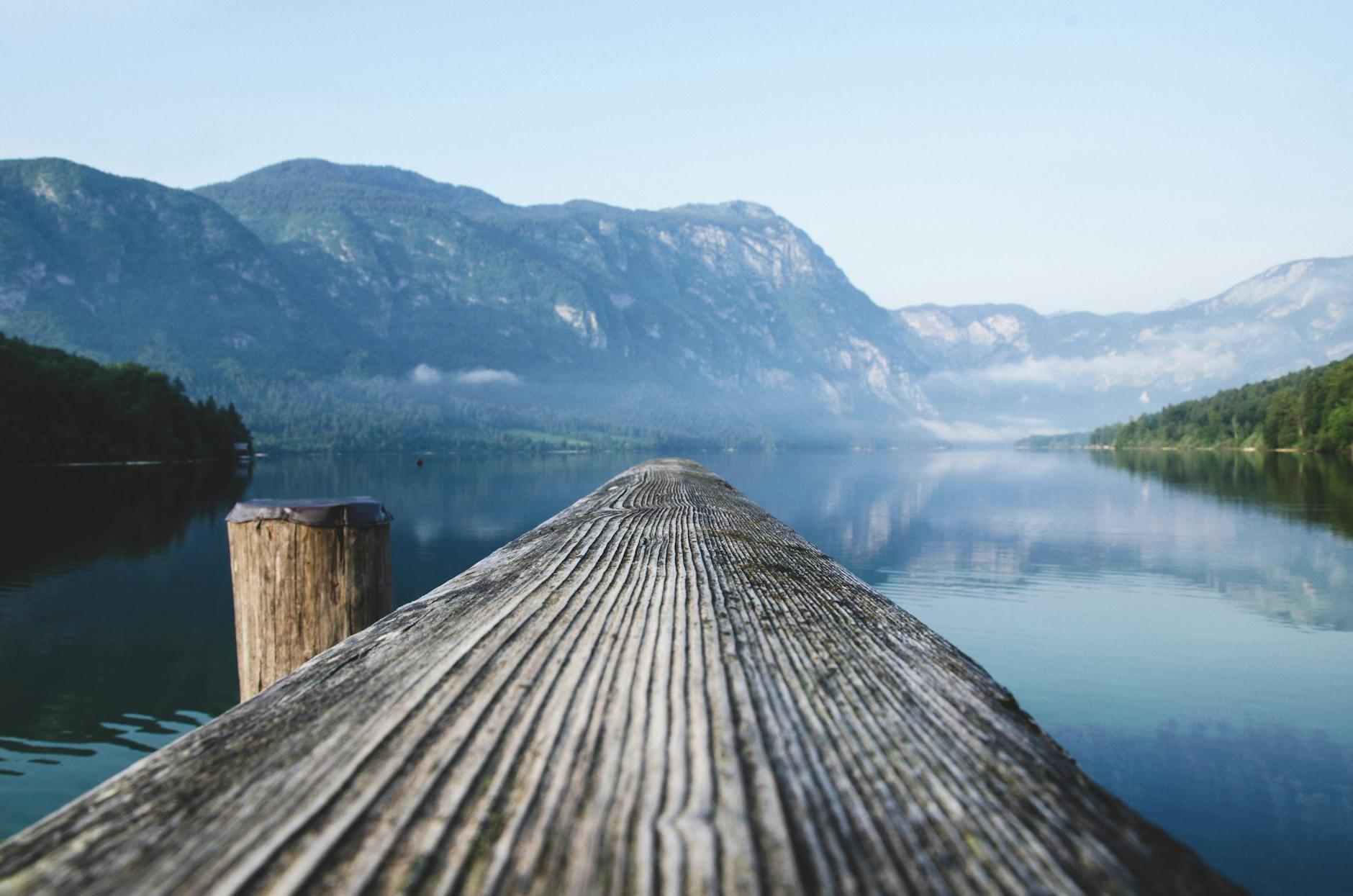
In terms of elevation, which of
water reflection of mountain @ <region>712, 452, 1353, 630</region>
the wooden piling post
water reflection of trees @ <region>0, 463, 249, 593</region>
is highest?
the wooden piling post

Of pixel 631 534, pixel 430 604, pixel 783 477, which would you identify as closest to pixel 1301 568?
pixel 631 534

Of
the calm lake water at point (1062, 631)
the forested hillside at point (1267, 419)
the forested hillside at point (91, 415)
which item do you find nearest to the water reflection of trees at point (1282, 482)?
the calm lake water at point (1062, 631)

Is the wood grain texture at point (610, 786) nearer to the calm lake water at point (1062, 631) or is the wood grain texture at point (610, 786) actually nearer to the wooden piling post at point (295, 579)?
the wooden piling post at point (295, 579)

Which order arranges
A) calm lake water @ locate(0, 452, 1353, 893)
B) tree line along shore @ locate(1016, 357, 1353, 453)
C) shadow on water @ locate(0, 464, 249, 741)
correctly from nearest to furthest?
calm lake water @ locate(0, 452, 1353, 893) → shadow on water @ locate(0, 464, 249, 741) → tree line along shore @ locate(1016, 357, 1353, 453)

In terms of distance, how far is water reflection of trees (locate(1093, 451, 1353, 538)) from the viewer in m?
29.3

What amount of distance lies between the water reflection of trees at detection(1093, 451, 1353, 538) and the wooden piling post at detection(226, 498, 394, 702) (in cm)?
2689

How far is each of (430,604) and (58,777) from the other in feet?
26.0

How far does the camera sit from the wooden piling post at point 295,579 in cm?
359

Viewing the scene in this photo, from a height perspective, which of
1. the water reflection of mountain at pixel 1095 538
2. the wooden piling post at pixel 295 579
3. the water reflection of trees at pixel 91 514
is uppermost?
the wooden piling post at pixel 295 579

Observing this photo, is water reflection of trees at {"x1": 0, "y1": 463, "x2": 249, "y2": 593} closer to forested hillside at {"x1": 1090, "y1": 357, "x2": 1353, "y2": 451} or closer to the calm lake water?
the calm lake water

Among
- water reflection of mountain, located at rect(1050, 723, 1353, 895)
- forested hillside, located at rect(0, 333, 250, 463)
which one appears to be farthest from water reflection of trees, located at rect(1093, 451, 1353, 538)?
forested hillside, located at rect(0, 333, 250, 463)

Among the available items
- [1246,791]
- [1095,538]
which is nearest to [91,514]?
[1095,538]

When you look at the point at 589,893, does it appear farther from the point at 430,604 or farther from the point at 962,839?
the point at 430,604

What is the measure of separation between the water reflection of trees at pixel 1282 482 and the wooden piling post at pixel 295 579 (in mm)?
26889
